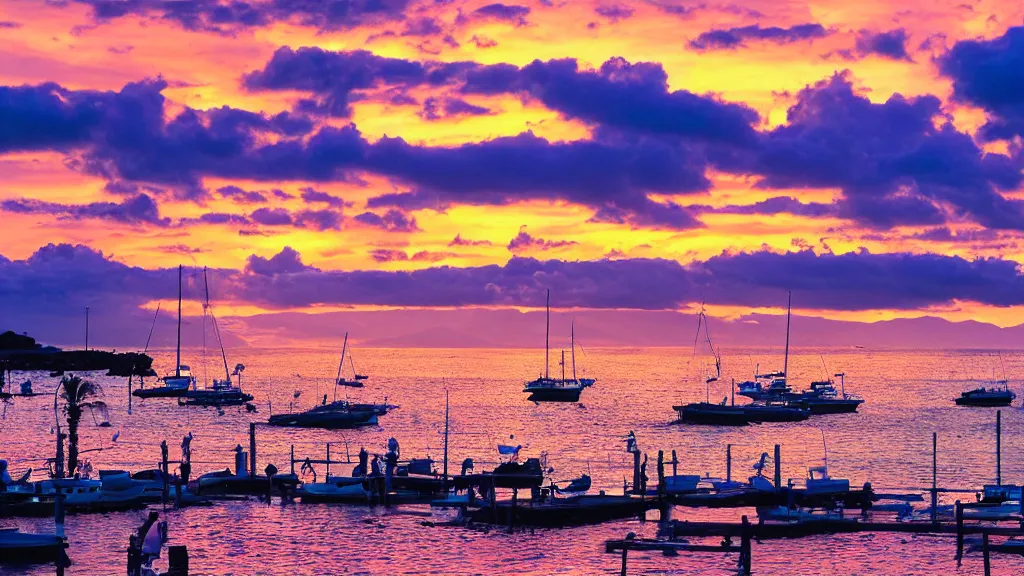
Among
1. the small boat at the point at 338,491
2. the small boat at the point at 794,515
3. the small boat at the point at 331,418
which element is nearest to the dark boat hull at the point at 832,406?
the small boat at the point at 331,418

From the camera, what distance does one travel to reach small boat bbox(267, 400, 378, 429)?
5364 inches

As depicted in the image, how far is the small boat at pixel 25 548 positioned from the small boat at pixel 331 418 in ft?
277

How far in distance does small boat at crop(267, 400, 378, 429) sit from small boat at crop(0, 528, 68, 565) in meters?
84.5

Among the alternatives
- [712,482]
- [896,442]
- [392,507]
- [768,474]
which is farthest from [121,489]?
[896,442]

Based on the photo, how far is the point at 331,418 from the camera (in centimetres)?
13625

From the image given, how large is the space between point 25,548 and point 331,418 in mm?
85132

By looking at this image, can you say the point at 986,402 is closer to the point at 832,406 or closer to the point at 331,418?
the point at 832,406

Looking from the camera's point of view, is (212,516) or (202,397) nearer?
(212,516)

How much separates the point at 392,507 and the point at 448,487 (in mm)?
4178

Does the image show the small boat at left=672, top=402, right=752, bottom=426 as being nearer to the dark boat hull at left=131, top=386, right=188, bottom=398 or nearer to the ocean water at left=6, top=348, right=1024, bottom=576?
the ocean water at left=6, top=348, right=1024, bottom=576

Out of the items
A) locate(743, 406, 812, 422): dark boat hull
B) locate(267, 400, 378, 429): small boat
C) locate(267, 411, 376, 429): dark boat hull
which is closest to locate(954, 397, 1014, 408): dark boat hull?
locate(743, 406, 812, 422): dark boat hull

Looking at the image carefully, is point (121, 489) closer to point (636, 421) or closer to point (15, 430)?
point (15, 430)

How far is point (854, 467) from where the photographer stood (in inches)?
3942

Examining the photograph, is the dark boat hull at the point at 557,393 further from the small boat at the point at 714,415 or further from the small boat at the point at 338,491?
the small boat at the point at 338,491
